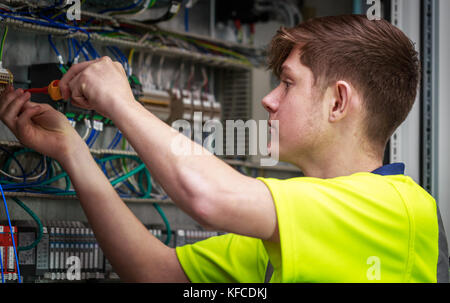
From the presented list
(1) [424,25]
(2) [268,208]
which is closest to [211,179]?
(2) [268,208]

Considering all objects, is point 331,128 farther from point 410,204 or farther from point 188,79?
point 188,79

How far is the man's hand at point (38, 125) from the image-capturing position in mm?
1606

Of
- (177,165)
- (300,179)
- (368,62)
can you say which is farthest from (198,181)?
(368,62)

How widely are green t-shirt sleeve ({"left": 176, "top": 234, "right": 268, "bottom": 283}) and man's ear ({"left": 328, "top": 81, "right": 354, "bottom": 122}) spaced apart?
1.40 ft

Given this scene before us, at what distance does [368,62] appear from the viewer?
134 cm

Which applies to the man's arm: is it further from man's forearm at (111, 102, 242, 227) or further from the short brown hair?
the short brown hair

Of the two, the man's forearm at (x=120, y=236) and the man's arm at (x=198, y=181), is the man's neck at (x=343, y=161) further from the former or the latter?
the man's forearm at (x=120, y=236)

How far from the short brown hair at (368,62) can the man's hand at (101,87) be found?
1.52 feet

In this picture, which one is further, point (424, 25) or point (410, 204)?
point (424, 25)

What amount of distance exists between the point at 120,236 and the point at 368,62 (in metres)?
0.74

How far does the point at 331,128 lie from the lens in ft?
4.45

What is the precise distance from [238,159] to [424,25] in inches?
42.1

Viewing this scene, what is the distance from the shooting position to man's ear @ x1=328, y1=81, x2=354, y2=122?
1330 mm
